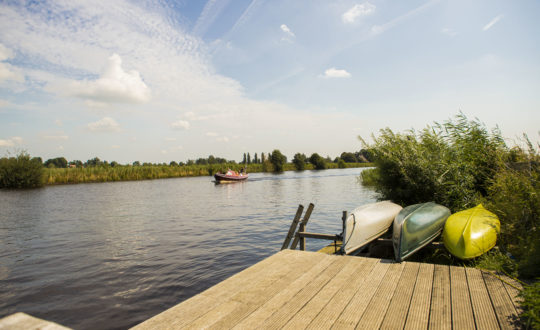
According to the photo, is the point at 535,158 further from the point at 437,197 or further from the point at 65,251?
the point at 65,251

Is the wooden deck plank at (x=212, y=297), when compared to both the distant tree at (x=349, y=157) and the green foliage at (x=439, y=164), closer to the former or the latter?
the green foliage at (x=439, y=164)

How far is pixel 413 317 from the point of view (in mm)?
3029

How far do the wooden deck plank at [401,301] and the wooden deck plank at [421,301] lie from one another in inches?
1.8

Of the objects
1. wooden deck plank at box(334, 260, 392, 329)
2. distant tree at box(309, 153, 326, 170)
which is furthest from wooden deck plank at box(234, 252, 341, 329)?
distant tree at box(309, 153, 326, 170)

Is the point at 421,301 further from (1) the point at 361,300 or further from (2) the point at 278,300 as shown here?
(2) the point at 278,300

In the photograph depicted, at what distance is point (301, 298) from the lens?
141 inches

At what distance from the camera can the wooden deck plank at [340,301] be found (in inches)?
117

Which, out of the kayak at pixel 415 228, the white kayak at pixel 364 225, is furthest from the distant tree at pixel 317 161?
the kayak at pixel 415 228

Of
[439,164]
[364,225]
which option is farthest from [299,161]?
[364,225]

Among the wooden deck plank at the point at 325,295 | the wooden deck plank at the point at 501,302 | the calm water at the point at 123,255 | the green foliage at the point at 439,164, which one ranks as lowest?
the calm water at the point at 123,255

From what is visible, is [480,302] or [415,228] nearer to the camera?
[480,302]

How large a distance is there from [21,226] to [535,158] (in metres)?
19.0

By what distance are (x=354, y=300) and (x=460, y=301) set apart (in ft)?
3.77

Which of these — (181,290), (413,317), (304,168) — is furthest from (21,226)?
(304,168)
